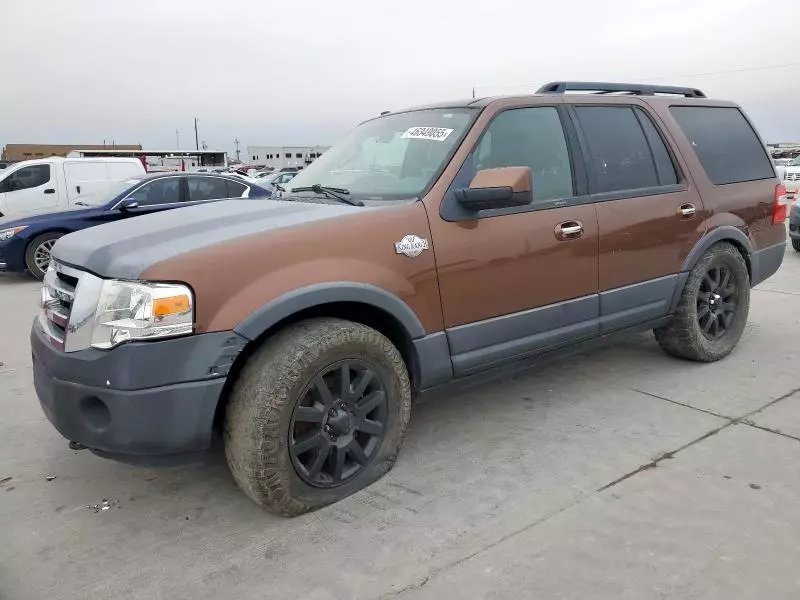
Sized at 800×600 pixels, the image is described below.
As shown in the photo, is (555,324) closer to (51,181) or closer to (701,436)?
(701,436)

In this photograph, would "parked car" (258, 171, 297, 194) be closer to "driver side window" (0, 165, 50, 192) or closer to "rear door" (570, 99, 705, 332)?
"rear door" (570, 99, 705, 332)

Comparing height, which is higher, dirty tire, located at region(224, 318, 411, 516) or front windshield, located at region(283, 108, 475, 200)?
front windshield, located at region(283, 108, 475, 200)

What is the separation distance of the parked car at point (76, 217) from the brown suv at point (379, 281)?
19.5 ft

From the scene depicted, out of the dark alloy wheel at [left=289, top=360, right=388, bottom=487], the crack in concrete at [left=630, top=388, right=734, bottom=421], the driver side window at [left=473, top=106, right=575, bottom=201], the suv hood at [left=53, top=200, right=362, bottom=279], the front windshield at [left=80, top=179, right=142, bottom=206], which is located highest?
the front windshield at [left=80, top=179, right=142, bottom=206]

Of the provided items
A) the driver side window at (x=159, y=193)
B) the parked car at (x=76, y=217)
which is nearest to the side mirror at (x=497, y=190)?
the parked car at (x=76, y=217)

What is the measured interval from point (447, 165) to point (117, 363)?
5.79 ft

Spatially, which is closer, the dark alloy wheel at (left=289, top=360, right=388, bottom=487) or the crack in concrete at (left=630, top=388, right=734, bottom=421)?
the dark alloy wheel at (left=289, top=360, right=388, bottom=487)

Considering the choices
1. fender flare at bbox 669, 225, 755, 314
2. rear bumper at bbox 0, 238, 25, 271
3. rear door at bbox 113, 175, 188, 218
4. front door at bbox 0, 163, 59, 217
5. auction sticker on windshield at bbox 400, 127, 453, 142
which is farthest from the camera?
front door at bbox 0, 163, 59, 217

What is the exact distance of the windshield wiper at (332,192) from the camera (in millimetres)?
3148

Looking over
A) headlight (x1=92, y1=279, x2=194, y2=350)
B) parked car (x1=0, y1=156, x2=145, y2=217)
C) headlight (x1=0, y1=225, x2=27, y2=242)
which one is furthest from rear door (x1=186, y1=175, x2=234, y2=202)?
headlight (x1=92, y1=279, x2=194, y2=350)

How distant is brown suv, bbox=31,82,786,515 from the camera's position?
2422 mm

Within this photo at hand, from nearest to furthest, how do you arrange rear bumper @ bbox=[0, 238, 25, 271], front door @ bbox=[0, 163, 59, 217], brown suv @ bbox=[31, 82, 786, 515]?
brown suv @ bbox=[31, 82, 786, 515] < rear bumper @ bbox=[0, 238, 25, 271] < front door @ bbox=[0, 163, 59, 217]

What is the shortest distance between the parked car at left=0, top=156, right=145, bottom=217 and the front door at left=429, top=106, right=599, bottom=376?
990cm

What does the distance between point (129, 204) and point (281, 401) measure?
7.46 m
